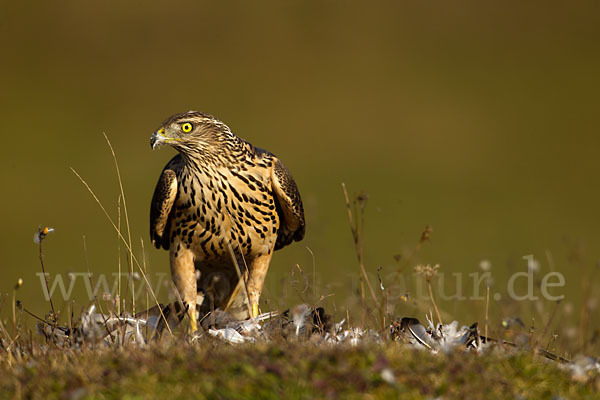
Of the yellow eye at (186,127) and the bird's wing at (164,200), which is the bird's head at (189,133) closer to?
the yellow eye at (186,127)

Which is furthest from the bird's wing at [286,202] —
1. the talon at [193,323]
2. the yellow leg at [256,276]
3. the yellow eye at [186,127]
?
the talon at [193,323]

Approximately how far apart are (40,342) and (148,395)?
6.80 ft

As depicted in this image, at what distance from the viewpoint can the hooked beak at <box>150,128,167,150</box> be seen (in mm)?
6586

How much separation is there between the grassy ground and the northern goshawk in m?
2.39

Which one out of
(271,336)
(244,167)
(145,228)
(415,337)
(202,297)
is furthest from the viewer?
(145,228)

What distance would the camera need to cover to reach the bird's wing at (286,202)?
702 centimetres

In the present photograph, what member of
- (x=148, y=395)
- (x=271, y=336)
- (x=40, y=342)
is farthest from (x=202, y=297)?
(x=148, y=395)

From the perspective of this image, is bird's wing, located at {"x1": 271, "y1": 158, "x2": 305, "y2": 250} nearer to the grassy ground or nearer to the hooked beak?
the hooked beak

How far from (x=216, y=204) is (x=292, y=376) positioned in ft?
10.1

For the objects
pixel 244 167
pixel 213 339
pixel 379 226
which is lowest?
pixel 379 226

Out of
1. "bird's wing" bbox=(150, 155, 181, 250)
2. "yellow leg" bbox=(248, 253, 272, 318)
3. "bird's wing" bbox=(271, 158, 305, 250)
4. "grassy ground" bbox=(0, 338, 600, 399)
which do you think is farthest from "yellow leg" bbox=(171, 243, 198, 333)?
"grassy ground" bbox=(0, 338, 600, 399)

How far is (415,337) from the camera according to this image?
5223 millimetres

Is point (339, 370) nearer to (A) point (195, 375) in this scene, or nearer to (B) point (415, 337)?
(A) point (195, 375)

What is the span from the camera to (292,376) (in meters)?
3.77
